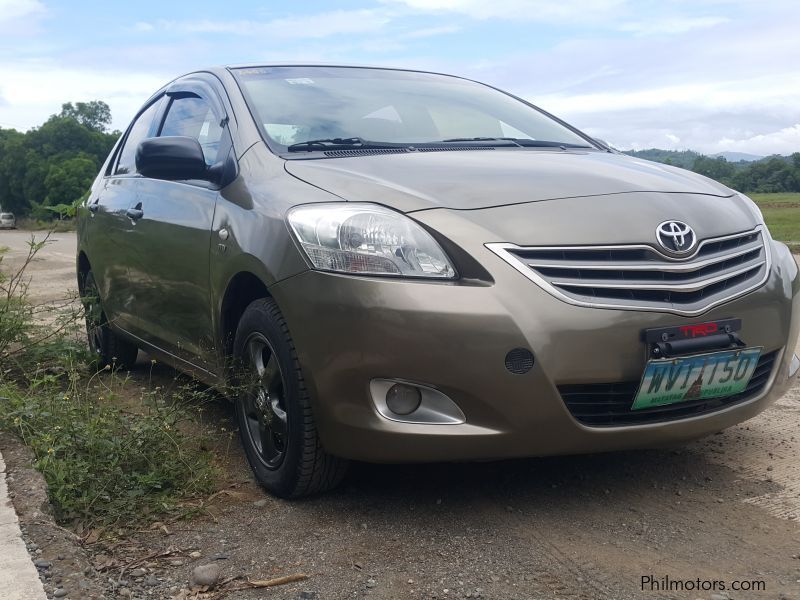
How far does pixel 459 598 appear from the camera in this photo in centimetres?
245

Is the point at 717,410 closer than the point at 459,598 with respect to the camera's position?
No

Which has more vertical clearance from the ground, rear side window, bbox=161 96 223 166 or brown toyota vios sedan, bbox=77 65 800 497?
rear side window, bbox=161 96 223 166

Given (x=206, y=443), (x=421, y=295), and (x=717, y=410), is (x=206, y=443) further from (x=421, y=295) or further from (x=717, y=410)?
(x=717, y=410)

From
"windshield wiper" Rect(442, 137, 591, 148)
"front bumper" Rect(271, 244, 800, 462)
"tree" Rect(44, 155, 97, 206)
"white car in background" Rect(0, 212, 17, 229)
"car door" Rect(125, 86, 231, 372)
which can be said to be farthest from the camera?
"tree" Rect(44, 155, 97, 206)

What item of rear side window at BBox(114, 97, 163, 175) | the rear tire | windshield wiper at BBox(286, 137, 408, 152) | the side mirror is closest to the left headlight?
windshield wiper at BBox(286, 137, 408, 152)

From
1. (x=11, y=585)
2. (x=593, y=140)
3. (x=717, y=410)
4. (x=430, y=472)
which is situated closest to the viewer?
(x=11, y=585)

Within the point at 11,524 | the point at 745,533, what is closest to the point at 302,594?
the point at 11,524

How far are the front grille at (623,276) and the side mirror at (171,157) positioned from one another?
4.81 ft

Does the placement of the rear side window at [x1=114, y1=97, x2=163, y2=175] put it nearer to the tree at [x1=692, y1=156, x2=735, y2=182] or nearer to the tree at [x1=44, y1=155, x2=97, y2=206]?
the tree at [x1=692, y1=156, x2=735, y2=182]

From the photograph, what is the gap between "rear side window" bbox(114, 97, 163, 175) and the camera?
16.9ft

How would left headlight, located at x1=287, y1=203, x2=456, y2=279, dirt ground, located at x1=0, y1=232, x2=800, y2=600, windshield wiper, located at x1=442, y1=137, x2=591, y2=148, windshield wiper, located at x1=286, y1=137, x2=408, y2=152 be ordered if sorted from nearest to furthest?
dirt ground, located at x1=0, y1=232, x2=800, y2=600 < left headlight, located at x1=287, y1=203, x2=456, y2=279 < windshield wiper, located at x1=286, y1=137, x2=408, y2=152 < windshield wiper, located at x1=442, y1=137, x2=591, y2=148

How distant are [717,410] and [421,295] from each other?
1.08 meters

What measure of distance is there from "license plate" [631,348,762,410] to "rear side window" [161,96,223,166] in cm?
194

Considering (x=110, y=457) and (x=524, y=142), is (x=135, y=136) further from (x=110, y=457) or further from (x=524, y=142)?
(x=110, y=457)
